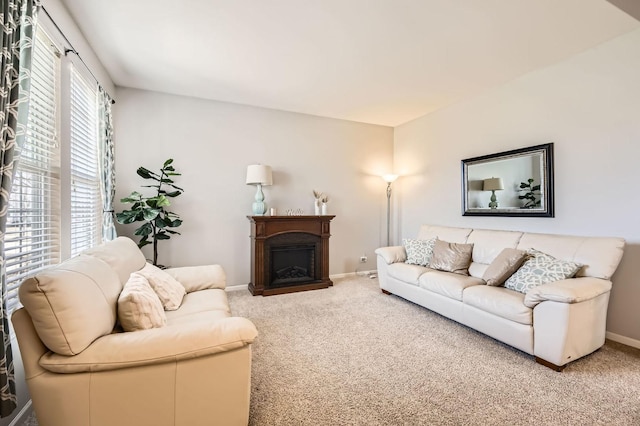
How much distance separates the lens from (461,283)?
294 centimetres

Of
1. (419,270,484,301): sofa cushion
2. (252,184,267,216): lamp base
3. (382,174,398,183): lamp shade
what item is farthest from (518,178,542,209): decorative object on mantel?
(252,184,267,216): lamp base

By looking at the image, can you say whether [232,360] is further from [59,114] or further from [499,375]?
[59,114]

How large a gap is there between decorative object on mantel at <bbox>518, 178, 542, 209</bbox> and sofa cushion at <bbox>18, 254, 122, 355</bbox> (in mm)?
4027

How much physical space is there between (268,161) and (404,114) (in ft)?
7.87

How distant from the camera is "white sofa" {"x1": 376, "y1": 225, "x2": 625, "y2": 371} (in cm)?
214

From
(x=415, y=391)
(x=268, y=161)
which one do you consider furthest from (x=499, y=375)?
(x=268, y=161)

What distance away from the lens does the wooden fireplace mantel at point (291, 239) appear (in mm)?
4051

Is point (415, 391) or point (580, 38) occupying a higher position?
point (580, 38)

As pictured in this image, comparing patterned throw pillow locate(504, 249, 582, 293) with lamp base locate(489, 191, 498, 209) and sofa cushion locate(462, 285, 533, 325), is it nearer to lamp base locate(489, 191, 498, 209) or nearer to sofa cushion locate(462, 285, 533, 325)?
sofa cushion locate(462, 285, 533, 325)

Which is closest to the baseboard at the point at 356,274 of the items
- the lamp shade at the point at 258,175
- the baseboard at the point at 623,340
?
the lamp shade at the point at 258,175

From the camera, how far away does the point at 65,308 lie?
120cm

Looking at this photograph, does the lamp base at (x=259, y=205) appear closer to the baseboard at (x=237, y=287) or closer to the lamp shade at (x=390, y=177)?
the baseboard at (x=237, y=287)

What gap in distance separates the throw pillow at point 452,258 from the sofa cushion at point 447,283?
5.3 inches

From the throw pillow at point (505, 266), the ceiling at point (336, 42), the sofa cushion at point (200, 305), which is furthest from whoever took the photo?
the throw pillow at point (505, 266)
